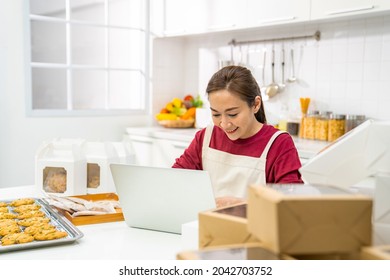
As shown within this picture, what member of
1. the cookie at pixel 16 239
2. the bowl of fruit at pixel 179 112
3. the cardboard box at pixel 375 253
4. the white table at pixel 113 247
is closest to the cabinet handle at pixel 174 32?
the bowl of fruit at pixel 179 112

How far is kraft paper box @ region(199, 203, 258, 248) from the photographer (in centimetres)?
82

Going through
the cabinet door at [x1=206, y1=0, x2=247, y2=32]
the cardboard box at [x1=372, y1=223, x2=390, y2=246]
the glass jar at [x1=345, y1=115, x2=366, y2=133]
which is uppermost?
→ the cabinet door at [x1=206, y1=0, x2=247, y2=32]

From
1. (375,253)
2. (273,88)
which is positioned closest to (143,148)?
(273,88)

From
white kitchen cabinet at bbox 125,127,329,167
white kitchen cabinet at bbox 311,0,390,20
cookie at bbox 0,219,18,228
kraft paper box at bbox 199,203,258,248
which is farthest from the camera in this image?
white kitchen cabinet at bbox 125,127,329,167

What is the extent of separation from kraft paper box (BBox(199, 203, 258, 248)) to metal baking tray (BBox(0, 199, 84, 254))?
48 centimetres

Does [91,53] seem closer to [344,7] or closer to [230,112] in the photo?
[344,7]

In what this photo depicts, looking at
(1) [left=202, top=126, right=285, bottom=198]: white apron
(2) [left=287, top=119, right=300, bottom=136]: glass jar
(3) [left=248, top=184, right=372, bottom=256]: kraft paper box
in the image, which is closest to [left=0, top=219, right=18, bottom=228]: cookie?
(1) [left=202, top=126, right=285, bottom=198]: white apron

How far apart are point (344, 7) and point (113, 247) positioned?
213cm

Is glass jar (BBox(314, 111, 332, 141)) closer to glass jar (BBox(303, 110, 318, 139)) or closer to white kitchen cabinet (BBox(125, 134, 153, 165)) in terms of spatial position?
glass jar (BBox(303, 110, 318, 139))

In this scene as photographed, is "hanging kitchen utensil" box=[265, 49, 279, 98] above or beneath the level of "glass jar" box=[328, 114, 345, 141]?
above

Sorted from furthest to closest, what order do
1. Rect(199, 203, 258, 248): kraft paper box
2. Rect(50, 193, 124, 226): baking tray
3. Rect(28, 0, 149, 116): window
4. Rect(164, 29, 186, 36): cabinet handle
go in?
Rect(164, 29, 186, 36): cabinet handle → Rect(28, 0, 149, 116): window → Rect(50, 193, 124, 226): baking tray → Rect(199, 203, 258, 248): kraft paper box

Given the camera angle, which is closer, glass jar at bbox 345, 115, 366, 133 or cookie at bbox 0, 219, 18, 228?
cookie at bbox 0, 219, 18, 228

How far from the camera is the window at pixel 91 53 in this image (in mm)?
3631

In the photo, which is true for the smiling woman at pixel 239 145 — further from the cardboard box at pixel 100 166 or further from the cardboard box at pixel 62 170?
the cardboard box at pixel 62 170
